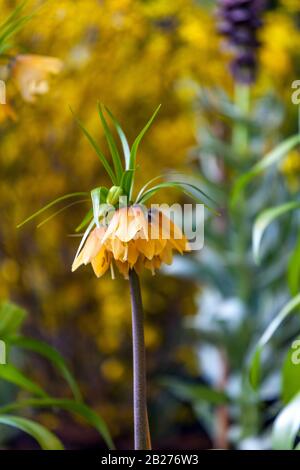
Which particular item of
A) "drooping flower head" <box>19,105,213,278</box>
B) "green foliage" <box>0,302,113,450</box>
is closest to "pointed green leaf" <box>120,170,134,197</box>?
"drooping flower head" <box>19,105,213,278</box>

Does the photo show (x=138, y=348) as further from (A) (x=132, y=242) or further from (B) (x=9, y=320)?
(B) (x=9, y=320)

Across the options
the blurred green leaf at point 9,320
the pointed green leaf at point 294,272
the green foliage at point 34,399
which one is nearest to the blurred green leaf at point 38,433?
the green foliage at point 34,399

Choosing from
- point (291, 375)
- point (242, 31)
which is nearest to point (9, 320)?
point (291, 375)

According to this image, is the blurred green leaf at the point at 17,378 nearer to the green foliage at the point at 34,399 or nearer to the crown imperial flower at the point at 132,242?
the green foliage at the point at 34,399

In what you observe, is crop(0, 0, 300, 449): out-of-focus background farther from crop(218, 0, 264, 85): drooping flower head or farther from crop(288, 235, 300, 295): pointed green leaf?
crop(288, 235, 300, 295): pointed green leaf
